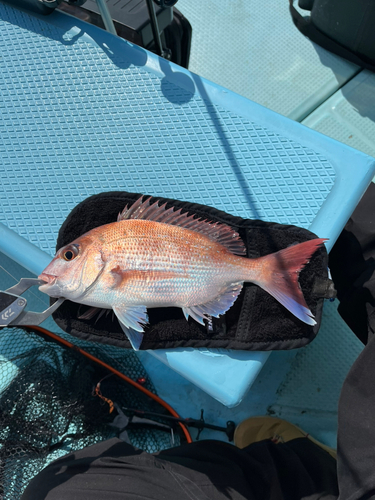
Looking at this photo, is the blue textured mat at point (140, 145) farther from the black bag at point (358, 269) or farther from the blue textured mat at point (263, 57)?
the blue textured mat at point (263, 57)

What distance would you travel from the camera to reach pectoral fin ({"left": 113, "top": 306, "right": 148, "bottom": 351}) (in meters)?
1.41

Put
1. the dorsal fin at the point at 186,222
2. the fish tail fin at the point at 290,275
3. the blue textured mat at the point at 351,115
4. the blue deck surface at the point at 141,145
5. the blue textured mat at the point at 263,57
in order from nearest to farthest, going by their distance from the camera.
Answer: the fish tail fin at the point at 290,275 < the dorsal fin at the point at 186,222 < the blue deck surface at the point at 141,145 < the blue textured mat at the point at 351,115 < the blue textured mat at the point at 263,57

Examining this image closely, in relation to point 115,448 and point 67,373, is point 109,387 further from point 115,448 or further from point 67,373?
point 115,448

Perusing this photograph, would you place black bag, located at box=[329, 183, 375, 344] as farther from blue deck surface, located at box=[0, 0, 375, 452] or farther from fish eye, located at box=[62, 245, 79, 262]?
fish eye, located at box=[62, 245, 79, 262]

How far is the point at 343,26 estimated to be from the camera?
2.45 meters

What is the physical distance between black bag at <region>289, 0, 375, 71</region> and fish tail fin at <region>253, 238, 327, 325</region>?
6.24 ft

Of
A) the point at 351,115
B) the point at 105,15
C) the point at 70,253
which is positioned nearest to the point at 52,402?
the point at 70,253

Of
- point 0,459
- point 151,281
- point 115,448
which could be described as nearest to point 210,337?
point 151,281

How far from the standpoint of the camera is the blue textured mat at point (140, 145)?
1651 mm

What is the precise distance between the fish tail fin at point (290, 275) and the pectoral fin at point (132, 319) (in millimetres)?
536

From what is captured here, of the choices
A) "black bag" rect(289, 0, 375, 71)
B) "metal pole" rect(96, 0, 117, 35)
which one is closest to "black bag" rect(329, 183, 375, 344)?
"black bag" rect(289, 0, 375, 71)

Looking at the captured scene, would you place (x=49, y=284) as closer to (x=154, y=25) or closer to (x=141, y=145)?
(x=141, y=145)

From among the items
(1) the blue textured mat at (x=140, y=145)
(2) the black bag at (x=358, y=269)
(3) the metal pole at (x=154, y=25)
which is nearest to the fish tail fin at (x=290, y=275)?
(1) the blue textured mat at (x=140, y=145)

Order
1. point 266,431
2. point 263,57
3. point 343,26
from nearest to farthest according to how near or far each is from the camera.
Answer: point 266,431 → point 343,26 → point 263,57
